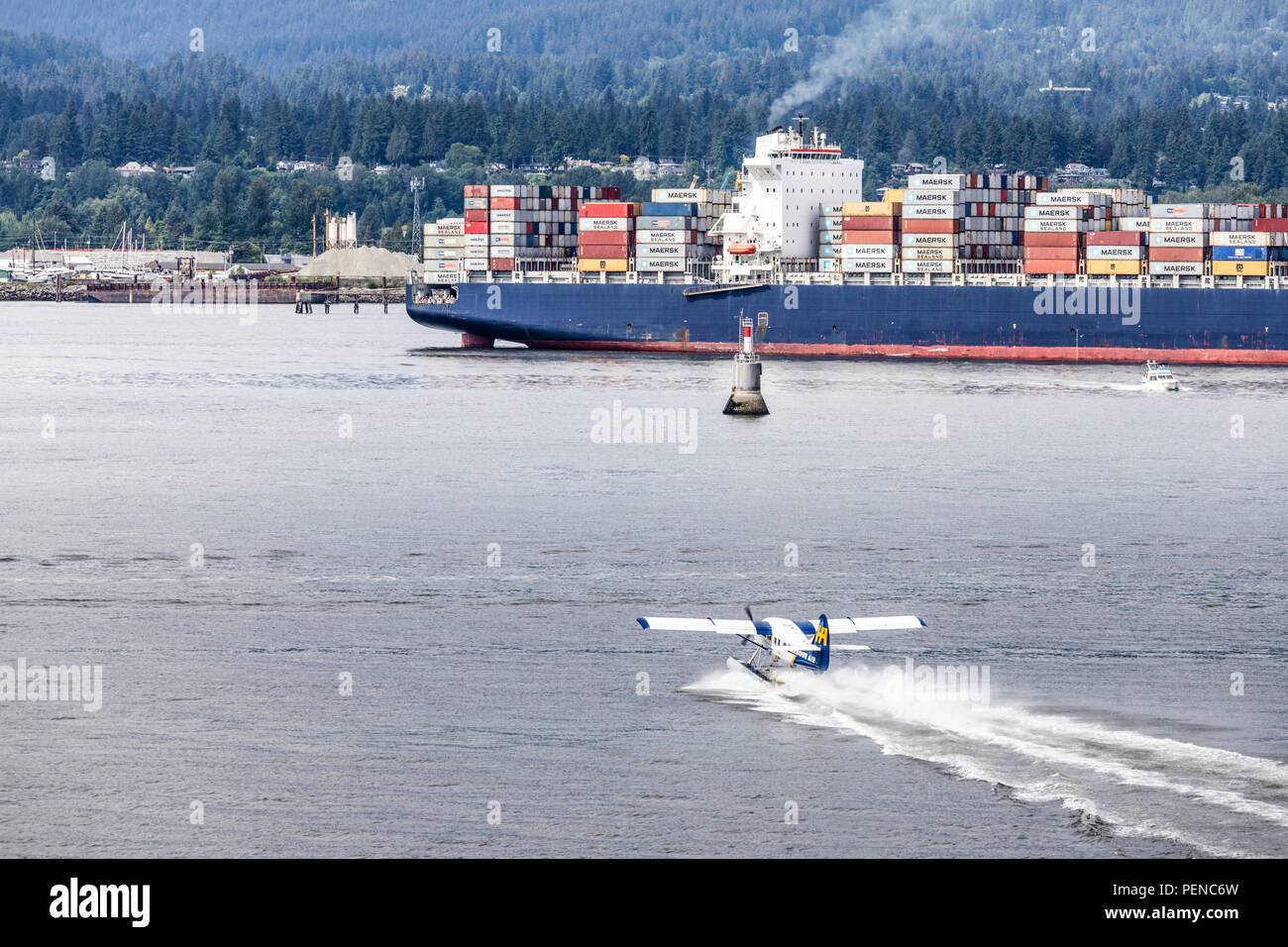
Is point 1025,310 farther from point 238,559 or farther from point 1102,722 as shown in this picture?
point 1102,722

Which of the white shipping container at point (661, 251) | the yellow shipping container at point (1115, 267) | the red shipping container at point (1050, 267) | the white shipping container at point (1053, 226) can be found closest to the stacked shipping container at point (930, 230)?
the white shipping container at point (1053, 226)

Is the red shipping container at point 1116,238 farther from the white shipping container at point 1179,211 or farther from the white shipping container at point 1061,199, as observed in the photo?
the white shipping container at point 1061,199

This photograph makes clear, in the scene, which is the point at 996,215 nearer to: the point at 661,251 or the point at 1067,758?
the point at 661,251

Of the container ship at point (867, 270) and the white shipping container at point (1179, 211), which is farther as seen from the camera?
the white shipping container at point (1179, 211)

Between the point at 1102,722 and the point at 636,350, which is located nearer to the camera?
the point at 1102,722

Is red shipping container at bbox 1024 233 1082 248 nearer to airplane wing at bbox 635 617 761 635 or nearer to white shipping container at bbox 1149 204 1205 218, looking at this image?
white shipping container at bbox 1149 204 1205 218

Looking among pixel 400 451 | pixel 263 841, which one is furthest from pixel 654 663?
pixel 400 451

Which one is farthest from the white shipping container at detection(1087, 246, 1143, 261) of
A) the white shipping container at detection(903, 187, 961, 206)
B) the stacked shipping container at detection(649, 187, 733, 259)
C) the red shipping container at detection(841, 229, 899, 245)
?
the stacked shipping container at detection(649, 187, 733, 259)
